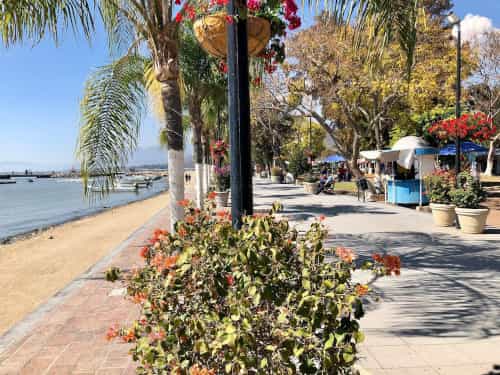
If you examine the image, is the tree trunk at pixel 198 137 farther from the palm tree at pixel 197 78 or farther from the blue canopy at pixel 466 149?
the blue canopy at pixel 466 149

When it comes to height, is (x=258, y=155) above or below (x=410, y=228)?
above

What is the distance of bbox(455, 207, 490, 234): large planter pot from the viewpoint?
26.1 ft

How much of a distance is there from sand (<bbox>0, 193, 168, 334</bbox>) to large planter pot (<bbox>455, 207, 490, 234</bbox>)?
9.01m

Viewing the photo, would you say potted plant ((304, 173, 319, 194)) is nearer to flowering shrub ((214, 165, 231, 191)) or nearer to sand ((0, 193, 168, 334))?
flowering shrub ((214, 165, 231, 191))

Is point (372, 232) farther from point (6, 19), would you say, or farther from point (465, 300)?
point (6, 19)

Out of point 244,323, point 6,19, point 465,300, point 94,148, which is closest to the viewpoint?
point 244,323

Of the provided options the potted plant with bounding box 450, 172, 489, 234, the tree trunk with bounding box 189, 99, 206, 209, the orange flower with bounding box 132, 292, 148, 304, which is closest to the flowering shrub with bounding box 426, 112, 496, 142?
the potted plant with bounding box 450, 172, 489, 234

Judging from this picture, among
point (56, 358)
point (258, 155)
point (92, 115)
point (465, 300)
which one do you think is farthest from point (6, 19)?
point (258, 155)

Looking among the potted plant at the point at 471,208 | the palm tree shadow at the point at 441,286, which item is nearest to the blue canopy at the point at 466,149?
the potted plant at the point at 471,208

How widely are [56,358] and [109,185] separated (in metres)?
2.32

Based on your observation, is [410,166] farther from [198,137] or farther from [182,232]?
[182,232]

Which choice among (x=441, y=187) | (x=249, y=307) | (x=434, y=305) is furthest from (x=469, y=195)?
(x=249, y=307)

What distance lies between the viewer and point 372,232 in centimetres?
903

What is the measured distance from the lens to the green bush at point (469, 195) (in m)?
8.08
